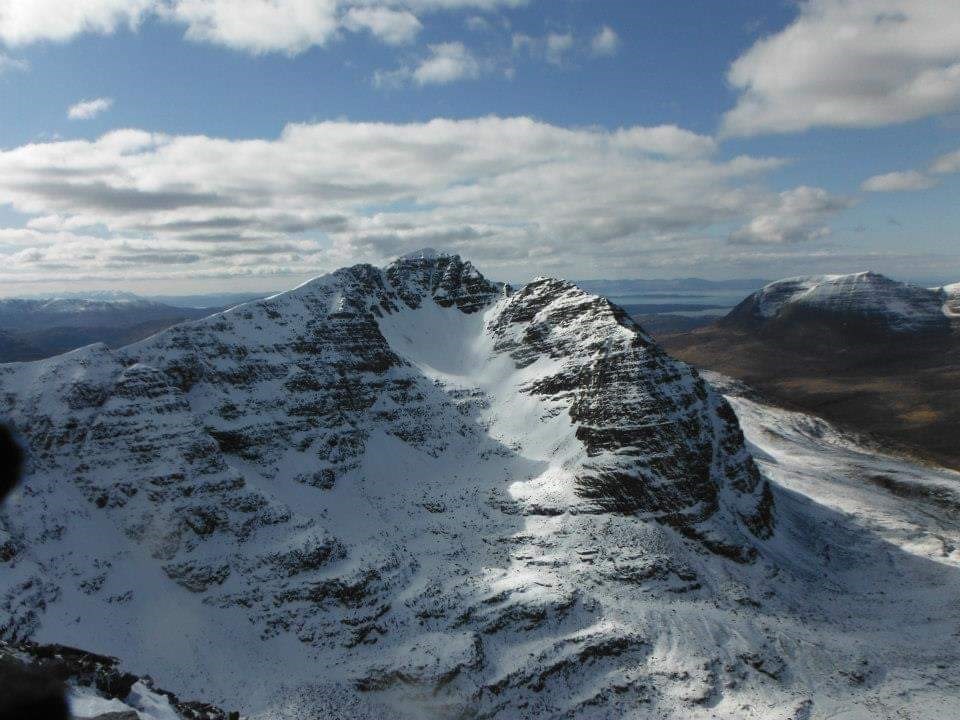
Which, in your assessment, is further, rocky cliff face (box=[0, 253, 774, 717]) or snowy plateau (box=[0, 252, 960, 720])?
rocky cliff face (box=[0, 253, 774, 717])

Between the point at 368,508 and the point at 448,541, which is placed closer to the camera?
the point at 448,541

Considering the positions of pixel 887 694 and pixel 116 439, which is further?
pixel 116 439

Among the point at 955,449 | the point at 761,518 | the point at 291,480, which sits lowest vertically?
the point at 955,449

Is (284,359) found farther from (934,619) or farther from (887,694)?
(934,619)

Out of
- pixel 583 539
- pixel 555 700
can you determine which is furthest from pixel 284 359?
pixel 555 700

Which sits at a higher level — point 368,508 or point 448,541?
point 368,508
